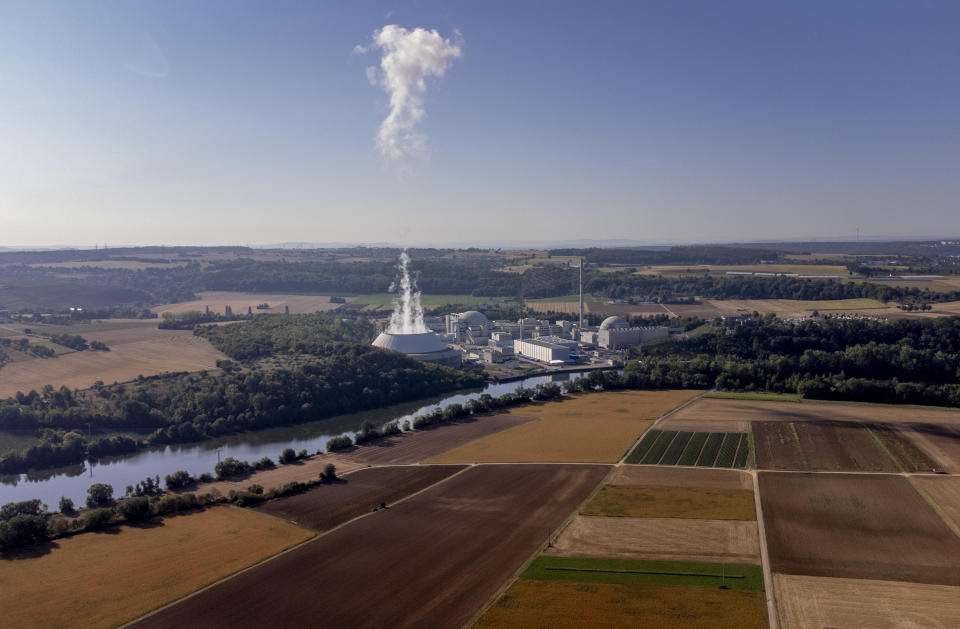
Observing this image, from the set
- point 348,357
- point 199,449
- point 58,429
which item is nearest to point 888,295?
point 348,357

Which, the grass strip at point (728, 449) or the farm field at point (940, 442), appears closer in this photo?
the farm field at point (940, 442)

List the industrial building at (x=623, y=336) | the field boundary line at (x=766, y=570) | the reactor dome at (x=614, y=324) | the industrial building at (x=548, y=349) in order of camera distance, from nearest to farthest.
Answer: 1. the field boundary line at (x=766, y=570)
2. the industrial building at (x=548, y=349)
3. the industrial building at (x=623, y=336)
4. the reactor dome at (x=614, y=324)

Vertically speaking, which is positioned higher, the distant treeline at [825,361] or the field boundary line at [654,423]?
the distant treeline at [825,361]

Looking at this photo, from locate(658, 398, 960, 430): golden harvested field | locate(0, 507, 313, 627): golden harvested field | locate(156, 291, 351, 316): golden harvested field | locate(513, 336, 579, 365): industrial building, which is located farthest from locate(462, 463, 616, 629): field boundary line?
locate(156, 291, 351, 316): golden harvested field

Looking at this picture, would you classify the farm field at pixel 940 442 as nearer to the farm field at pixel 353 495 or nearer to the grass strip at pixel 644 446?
the grass strip at pixel 644 446

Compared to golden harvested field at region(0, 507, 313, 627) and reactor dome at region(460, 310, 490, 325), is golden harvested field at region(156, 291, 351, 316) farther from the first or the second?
golden harvested field at region(0, 507, 313, 627)

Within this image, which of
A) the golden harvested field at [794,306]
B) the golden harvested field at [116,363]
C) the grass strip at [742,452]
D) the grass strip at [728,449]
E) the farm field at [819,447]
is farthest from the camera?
the golden harvested field at [794,306]

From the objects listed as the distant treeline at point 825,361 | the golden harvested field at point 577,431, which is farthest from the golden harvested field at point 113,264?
the golden harvested field at point 577,431

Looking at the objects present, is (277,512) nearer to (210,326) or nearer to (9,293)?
(210,326)
